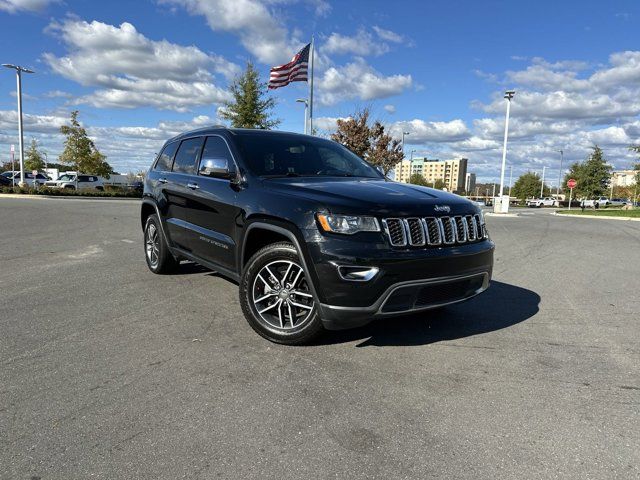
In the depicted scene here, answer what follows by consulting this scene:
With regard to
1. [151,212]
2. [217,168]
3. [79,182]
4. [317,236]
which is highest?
[217,168]

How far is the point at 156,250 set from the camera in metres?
6.26

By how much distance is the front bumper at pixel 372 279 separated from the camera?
10.6 feet

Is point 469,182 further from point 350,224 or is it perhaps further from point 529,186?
point 350,224

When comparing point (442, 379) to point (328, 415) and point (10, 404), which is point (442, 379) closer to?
point (328, 415)

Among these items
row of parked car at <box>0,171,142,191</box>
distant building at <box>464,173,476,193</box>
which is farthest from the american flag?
distant building at <box>464,173,476,193</box>

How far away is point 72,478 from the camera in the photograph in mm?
2137

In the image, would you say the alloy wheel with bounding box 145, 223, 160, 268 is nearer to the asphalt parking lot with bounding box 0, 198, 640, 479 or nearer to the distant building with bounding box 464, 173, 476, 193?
the asphalt parking lot with bounding box 0, 198, 640, 479

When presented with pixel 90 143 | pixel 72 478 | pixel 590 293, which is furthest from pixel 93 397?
pixel 90 143

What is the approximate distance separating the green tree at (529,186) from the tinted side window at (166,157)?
90888 millimetres

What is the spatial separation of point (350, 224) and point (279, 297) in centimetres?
91

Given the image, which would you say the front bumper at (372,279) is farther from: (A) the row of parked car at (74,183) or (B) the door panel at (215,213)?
(A) the row of parked car at (74,183)

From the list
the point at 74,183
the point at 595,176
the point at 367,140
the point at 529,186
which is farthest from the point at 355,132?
the point at 529,186

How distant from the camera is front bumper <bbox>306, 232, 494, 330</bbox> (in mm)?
3229

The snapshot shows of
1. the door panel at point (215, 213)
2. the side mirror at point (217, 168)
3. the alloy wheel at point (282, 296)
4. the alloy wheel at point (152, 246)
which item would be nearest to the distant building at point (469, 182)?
the alloy wheel at point (152, 246)
